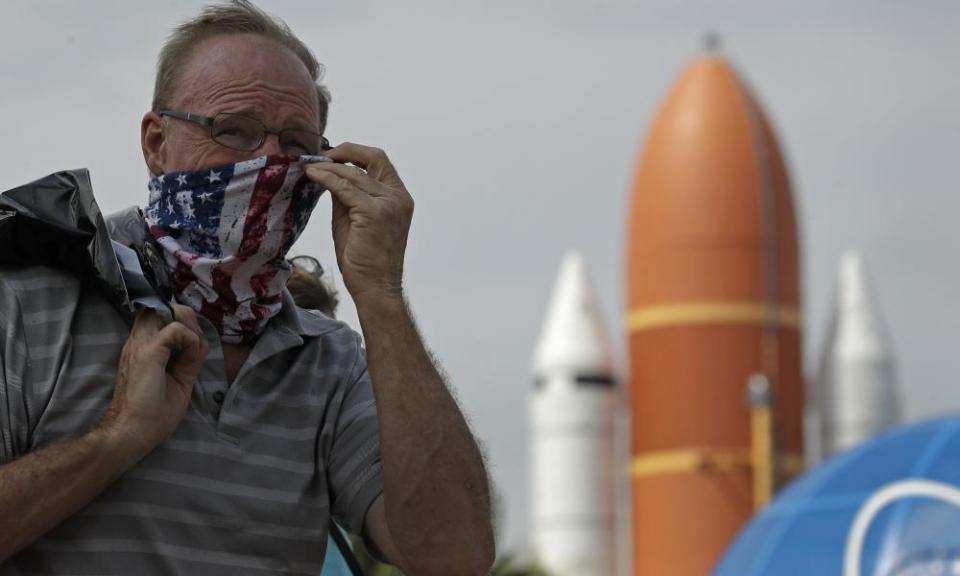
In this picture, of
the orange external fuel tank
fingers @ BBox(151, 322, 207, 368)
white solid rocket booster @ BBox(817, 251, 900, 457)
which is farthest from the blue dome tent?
white solid rocket booster @ BBox(817, 251, 900, 457)

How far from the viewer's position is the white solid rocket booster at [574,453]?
126ft

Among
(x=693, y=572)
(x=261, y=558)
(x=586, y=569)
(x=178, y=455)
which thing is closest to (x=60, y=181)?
(x=178, y=455)

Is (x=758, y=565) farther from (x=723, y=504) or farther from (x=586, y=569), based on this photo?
(x=586, y=569)

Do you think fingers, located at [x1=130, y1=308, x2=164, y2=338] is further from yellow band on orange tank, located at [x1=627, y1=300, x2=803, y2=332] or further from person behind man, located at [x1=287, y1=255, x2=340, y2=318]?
yellow band on orange tank, located at [x1=627, y1=300, x2=803, y2=332]

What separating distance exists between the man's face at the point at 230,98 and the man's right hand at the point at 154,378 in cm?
32

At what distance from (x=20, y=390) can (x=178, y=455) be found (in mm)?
293

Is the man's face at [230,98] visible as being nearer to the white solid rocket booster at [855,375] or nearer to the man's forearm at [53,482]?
the man's forearm at [53,482]

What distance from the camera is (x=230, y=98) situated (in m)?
3.60

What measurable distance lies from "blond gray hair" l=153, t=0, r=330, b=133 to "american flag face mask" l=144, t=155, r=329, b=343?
20 cm

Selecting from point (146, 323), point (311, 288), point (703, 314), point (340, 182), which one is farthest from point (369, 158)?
point (703, 314)

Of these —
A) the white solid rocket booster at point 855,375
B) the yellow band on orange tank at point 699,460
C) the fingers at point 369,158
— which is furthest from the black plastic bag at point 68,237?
the white solid rocket booster at point 855,375

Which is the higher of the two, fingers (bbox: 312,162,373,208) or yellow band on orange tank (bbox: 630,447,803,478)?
fingers (bbox: 312,162,373,208)

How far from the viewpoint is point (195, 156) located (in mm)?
3596

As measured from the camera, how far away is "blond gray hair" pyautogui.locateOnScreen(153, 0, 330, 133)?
145 inches
